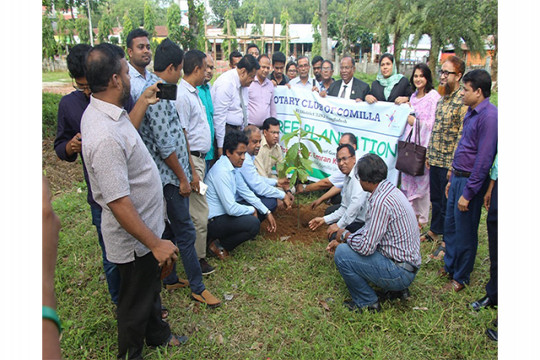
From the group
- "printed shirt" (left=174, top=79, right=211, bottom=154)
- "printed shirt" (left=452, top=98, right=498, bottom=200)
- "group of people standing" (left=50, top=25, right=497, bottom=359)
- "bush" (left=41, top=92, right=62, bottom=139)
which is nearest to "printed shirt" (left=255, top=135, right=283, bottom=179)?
"group of people standing" (left=50, top=25, right=497, bottom=359)

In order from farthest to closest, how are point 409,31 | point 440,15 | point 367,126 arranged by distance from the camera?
point 409,31 < point 440,15 < point 367,126

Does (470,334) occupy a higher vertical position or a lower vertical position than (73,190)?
lower

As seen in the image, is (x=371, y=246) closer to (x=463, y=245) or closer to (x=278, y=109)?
(x=463, y=245)

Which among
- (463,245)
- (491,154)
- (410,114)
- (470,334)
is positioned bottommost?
(470,334)

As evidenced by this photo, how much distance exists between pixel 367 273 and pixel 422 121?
2.44 metres

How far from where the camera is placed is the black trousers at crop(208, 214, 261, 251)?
167 inches

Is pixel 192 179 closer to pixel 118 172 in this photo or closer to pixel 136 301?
pixel 136 301

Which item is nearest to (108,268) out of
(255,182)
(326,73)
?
(255,182)

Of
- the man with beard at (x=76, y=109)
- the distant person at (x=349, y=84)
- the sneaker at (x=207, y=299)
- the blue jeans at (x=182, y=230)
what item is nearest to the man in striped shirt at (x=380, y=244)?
the sneaker at (x=207, y=299)

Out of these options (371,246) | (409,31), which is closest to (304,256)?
(371,246)

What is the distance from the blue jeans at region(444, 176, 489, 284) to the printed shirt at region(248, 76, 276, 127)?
298cm

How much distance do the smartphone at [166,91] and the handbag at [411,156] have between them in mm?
3244

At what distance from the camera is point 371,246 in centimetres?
318

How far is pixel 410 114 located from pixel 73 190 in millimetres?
5357
